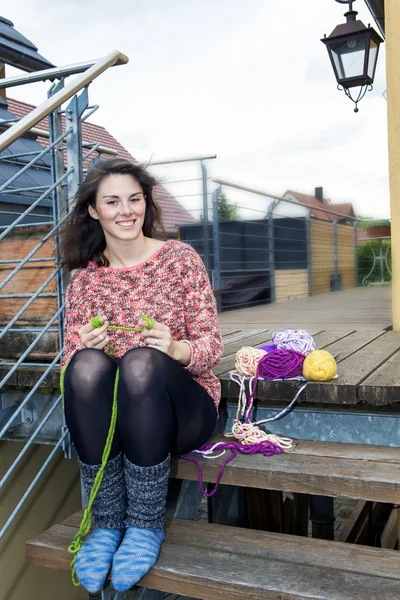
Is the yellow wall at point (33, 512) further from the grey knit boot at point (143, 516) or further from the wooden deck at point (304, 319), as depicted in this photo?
the grey knit boot at point (143, 516)

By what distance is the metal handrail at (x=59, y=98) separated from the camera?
5.63 ft

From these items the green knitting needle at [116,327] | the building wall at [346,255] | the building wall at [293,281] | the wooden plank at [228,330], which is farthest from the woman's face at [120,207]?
the building wall at [346,255]

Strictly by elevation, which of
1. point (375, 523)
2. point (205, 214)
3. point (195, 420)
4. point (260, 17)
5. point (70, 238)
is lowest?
point (375, 523)

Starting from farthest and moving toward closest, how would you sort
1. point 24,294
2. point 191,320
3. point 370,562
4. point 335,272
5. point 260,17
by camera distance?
point 260,17
point 335,272
point 24,294
point 191,320
point 370,562

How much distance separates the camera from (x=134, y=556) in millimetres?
1365

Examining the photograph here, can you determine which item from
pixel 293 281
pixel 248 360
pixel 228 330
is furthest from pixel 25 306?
pixel 293 281

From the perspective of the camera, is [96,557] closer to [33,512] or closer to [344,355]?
[344,355]

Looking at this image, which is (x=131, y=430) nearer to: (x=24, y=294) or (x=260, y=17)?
(x=24, y=294)

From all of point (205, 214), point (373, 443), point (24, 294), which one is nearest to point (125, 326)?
point (24, 294)

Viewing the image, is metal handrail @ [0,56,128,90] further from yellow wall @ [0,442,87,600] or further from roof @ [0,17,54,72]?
roof @ [0,17,54,72]

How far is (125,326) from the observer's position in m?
1.68

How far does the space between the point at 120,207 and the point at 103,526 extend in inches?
33.4

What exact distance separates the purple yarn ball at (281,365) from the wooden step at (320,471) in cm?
22

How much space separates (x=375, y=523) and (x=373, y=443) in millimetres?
3453
